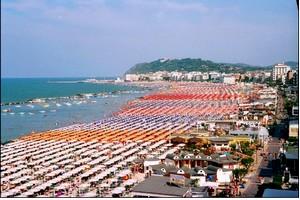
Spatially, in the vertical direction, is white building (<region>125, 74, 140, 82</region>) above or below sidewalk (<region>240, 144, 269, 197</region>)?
above

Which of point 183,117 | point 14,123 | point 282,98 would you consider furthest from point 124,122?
point 282,98

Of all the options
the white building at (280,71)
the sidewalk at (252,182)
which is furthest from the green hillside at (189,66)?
the sidewalk at (252,182)

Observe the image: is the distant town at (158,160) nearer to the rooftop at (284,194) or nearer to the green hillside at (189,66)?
the rooftop at (284,194)

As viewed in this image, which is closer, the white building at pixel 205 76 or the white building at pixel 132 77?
the white building at pixel 205 76

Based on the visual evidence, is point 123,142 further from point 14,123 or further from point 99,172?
point 14,123

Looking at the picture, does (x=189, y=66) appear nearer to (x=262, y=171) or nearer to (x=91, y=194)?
(x=262, y=171)

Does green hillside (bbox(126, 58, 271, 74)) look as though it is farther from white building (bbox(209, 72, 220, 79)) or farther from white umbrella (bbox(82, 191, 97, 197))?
white umbrella (bbox(82, 191, 97, 197))

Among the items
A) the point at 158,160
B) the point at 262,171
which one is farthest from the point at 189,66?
the point at 262,171

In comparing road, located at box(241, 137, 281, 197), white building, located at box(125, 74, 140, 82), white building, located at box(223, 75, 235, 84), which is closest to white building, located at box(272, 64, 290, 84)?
white building, located at box(223, 75, 235, 84)
